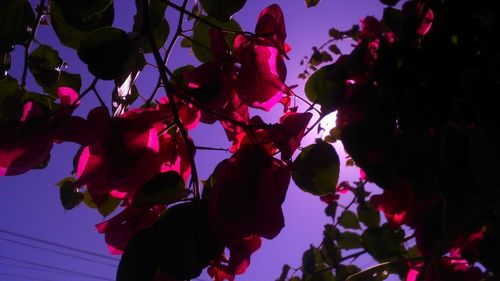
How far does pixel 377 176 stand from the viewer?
42cm

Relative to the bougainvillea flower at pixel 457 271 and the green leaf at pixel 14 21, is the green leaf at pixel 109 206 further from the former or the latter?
the bougainvillea flower at pixel 457 271

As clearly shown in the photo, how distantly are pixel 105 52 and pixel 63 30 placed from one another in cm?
15

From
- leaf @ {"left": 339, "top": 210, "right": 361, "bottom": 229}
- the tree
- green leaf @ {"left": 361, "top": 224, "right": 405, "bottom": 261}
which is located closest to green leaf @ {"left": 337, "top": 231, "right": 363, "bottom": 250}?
leaf @ {"left": 339, "top": 210, "right": 361, "bottom": 229}

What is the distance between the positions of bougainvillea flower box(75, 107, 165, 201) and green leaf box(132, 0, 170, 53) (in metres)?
0.09

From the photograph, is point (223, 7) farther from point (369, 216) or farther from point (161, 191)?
point (369, 216)

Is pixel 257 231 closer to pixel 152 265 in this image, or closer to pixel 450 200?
Answer: pixel 152 265

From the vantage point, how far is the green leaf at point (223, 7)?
42 cm

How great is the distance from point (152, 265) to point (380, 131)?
0.26 meters

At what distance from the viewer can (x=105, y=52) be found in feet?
1.25

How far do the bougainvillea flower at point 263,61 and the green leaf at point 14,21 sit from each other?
0.71 feet

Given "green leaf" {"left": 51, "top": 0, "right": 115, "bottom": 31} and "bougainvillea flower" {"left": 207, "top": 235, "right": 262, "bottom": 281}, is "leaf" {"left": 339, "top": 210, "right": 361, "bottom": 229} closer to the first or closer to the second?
"bougainvillea flower" {"left": 207, "top": 235, "right": 262, "bottom": 281}

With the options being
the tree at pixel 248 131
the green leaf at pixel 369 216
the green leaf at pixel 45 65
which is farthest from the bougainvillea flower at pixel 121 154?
the green leaf at pixel 369 216

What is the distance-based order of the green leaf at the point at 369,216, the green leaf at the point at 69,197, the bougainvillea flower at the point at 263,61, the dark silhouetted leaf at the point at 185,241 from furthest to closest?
1. the green leaf at the point at 369,216
2. the green leaf at the point at 69,197
3. the bougainvillea flower at the point at 263,61
4. the dark silhouetted leaf at the point at 185,241

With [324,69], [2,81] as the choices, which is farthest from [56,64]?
[324,69]
